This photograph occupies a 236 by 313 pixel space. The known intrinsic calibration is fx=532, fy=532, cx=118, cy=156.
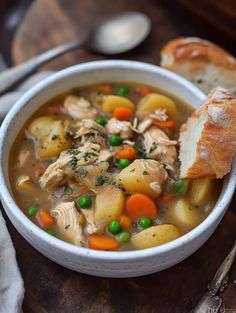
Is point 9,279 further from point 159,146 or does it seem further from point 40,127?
point 159,146

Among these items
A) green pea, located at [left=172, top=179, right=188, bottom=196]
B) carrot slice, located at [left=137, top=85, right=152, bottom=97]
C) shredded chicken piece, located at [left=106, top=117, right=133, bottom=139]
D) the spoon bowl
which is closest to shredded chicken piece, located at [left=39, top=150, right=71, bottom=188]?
shredded chicken piece, located at [left=106, top=117, right=133, bottom=139]

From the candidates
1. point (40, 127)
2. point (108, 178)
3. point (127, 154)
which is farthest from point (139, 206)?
point (40, 127)

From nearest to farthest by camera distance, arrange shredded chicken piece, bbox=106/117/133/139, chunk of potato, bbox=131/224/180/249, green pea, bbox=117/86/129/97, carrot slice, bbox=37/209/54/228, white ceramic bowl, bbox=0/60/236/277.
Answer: white ceramic bowl, bbox=0/60/236/277, chunk of potato, bbox=131/224/180/249, carrot slice, bbox=37/209/54/228, shredded chicken piece, bbox=106/117/133/139, green pea, bbox=117/86/129/97

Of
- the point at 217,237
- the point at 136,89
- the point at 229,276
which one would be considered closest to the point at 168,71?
the point at 136,89

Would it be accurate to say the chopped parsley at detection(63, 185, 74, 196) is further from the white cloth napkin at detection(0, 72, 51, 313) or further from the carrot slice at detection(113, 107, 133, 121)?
the carrot slice at detection(113, 107, 133, 121)

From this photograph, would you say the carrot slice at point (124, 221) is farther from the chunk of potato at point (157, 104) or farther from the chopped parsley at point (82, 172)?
the chunk of potato at point (157, 104)

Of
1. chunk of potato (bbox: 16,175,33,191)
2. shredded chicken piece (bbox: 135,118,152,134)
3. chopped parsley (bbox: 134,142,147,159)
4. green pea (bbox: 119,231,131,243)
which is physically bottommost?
green pea (bbox: 119,231,131,243)

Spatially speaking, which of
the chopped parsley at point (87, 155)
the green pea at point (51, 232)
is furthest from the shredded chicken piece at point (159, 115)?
the green pea at point (51, 232)

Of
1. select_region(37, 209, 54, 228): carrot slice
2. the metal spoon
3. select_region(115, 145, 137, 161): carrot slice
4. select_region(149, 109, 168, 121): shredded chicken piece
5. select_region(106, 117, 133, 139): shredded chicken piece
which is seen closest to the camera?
select_region(37, 209, 54, 228): carrot slice
